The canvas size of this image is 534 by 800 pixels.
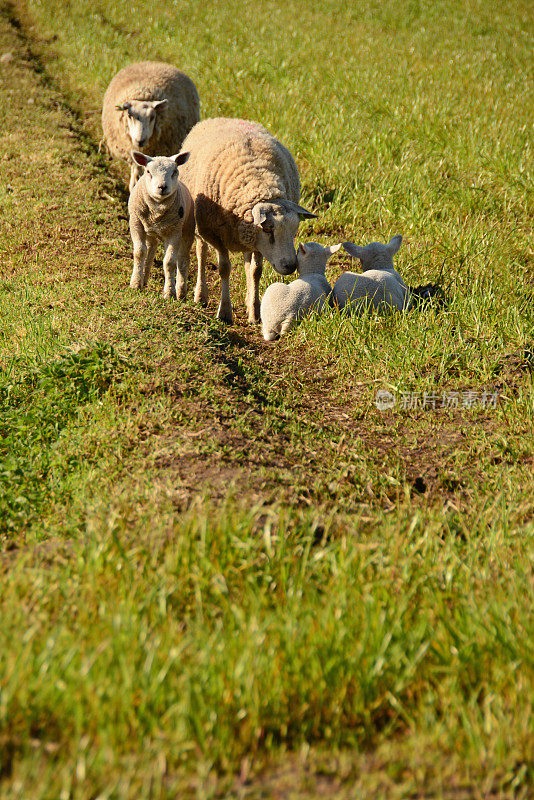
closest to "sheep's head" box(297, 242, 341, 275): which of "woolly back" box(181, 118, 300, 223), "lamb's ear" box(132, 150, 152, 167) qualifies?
"woolly back" box(181, 118, 300, 223)

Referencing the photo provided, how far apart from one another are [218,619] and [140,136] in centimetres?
610

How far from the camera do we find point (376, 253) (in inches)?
226

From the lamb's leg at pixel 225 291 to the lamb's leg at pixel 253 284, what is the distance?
184 mm

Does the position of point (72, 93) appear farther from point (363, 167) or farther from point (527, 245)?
point (527, 245)

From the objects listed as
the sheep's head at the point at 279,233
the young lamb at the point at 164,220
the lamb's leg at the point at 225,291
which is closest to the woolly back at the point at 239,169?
the sheep's head at the point at 279,233

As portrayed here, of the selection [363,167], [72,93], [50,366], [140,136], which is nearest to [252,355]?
[50,366]

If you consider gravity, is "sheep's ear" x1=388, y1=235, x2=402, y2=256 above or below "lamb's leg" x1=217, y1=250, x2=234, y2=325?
above

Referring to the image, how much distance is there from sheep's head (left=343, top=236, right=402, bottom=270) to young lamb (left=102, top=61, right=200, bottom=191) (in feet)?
8.99

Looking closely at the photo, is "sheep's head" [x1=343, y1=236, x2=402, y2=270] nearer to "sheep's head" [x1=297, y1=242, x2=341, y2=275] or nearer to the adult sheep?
"sheep's head" [x1=297, y1=242, x2=341, y2=275]

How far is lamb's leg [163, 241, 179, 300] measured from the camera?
552cm

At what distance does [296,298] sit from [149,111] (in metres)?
3.30

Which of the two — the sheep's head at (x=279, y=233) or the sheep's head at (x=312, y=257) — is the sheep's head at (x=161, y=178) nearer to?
the sheep's head at (x=279, y=233)

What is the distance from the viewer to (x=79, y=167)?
342 inches

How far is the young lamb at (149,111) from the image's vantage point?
24.0 feet
